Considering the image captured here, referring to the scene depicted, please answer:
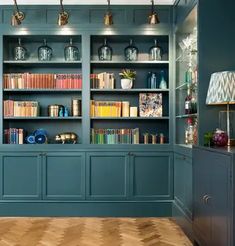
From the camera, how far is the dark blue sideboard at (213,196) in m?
2.81

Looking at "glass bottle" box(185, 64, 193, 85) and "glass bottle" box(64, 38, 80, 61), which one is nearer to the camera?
"glass bottle" box(185, 64, 193, 85)

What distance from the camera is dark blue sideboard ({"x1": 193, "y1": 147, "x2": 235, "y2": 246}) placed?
2.81m

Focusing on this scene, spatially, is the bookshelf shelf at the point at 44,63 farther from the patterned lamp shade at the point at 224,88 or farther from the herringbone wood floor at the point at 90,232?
the patterned lamp shade at the point at 224,88

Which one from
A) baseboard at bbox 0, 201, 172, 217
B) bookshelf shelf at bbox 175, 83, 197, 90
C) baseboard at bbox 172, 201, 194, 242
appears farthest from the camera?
baseboard at bbox 0, 201, 172, 217

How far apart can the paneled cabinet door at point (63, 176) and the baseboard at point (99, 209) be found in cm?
12

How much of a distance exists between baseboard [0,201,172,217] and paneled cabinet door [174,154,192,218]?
0.31m

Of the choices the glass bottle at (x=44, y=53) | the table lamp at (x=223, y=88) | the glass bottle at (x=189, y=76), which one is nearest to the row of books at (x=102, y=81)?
the glass bottle at (x=44, y=53)

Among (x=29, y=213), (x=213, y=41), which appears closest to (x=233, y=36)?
(x=213, y=41)

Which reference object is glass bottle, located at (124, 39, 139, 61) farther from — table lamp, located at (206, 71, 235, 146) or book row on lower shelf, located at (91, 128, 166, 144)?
table lamp, located at (206, 71, 235, 146)

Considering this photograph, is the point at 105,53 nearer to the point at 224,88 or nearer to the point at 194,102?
the point at 194,102

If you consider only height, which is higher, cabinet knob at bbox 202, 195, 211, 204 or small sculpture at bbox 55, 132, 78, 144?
small sculpture at bbox 55, 132, 78, 144

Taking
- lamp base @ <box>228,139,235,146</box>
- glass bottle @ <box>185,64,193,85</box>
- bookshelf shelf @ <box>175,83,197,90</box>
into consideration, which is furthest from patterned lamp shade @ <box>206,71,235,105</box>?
glass bottle @ <box>185,64,193,85</box>

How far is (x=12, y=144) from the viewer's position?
535 cm

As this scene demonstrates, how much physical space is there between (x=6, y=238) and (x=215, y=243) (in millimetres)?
2255
